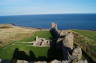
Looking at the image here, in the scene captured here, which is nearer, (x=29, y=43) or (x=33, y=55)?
(x=33, y=55)

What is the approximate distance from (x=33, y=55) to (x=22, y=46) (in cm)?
364

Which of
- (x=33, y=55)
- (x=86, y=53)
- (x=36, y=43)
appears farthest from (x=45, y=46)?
(x=86, y=53)

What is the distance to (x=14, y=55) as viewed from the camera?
24.9 metres

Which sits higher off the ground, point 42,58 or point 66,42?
point 66,42

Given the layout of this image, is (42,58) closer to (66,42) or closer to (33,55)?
(33,55)

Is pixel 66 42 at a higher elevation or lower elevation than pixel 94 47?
higher

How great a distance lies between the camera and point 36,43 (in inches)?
1125

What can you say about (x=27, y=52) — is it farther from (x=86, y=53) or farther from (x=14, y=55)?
(x=86, y=53)

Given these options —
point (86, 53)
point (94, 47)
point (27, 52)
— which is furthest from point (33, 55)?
point (94, 47)

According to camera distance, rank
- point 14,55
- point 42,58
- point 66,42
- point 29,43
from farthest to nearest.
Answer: point 29,43
point 14,55
point 42,58
point 66,42

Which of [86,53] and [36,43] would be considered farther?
[36,43]

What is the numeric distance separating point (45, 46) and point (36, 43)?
169 centimetres

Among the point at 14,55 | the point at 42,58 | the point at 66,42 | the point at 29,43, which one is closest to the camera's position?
the point at 66,42

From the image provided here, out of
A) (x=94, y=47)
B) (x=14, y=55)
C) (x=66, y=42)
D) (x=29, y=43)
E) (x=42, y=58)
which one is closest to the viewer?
(x=66, y=42)
